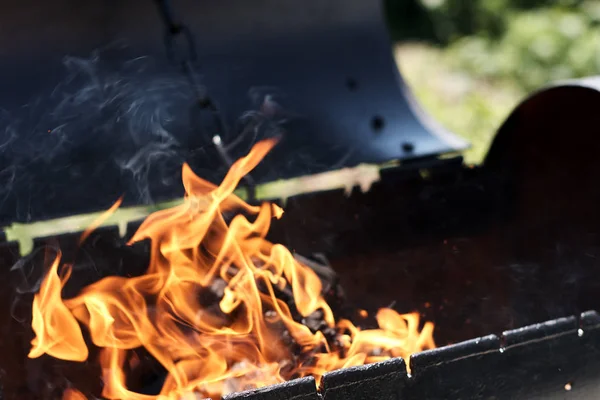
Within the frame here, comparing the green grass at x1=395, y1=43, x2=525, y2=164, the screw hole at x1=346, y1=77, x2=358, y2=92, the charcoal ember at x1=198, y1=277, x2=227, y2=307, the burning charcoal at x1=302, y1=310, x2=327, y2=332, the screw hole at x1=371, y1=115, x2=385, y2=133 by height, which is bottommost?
the green grass at x1=395, y1=43, x2=525, y2=164

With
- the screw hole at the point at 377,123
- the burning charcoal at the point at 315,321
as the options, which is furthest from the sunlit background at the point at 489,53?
the burning charcoal at the point at 315,321

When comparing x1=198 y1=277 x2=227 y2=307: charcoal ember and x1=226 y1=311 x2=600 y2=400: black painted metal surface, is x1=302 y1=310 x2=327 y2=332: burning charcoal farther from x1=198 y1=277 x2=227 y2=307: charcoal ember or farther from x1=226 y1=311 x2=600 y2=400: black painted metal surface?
x1=226 y1=311 x2=600 y2=400: black painted metal surface

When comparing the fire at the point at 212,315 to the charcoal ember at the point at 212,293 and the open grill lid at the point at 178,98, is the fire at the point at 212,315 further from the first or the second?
the open grill lid at the point at 178,98

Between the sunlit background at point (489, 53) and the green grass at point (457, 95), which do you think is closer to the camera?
the green grass at point (457, 95)

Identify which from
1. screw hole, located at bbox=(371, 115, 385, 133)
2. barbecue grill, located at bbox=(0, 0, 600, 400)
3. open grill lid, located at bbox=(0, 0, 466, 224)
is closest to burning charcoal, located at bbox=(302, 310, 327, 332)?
barbecue grill, located at bbox=(0, 0, 600, 400)

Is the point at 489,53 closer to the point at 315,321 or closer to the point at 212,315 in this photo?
the point at 315,321

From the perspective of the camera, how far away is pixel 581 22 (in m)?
6.04

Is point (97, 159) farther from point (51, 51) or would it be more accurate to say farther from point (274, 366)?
point (274, 366)

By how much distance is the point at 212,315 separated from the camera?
6.82 ft

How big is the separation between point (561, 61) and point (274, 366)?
4.73 metres

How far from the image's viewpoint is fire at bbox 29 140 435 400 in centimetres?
186

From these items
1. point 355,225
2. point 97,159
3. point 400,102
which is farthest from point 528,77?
point 97,159

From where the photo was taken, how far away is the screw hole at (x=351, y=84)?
2805 millimetres

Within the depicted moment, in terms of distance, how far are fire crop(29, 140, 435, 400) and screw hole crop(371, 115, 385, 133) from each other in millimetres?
735
